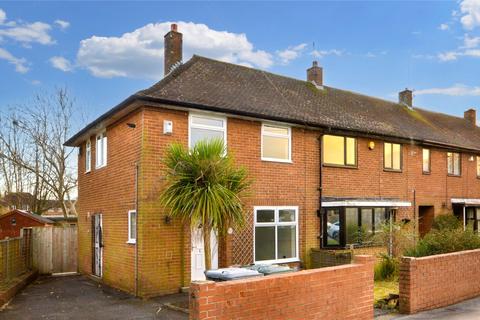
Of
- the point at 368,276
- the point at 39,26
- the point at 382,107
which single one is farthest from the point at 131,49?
the point at 368,276

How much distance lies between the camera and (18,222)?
63.8 feet

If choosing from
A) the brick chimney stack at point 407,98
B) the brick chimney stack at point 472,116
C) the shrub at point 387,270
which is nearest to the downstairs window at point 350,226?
the shrub at point 387,270

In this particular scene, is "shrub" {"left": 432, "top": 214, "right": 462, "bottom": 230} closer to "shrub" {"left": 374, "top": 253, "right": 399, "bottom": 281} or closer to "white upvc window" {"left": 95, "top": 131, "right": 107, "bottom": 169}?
"shrub" {"left": 374, "top": 253, "right": 399, "bottom": 281}

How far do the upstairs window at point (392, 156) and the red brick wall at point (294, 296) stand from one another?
8899mm

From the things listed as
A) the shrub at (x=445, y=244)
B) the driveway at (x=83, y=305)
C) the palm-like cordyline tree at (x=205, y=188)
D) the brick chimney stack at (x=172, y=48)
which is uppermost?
the brick chimney stack at (x=172, y=48)

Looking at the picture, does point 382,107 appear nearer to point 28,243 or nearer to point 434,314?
point 434,314

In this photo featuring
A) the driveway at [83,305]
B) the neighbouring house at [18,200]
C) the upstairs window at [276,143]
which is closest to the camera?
the driveway at [83,305]

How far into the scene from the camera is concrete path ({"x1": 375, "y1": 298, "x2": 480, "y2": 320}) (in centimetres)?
812

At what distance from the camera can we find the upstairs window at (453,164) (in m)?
19.2

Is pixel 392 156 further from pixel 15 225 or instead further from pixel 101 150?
pixel 15 225

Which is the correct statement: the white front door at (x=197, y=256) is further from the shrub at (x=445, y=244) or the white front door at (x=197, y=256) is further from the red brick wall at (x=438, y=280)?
the shrub at (x=445, y=244)

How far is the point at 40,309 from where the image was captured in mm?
9609

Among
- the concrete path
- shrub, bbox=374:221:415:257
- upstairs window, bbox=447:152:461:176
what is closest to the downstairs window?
shrub, bbox=374:221:415:257

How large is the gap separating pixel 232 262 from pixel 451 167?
12.4 metres
